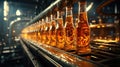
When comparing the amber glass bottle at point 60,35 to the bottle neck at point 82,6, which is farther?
the amber glass bottle at point 60,35

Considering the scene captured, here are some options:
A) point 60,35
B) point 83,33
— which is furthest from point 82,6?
point 60,35

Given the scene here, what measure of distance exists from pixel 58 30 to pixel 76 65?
1.12m

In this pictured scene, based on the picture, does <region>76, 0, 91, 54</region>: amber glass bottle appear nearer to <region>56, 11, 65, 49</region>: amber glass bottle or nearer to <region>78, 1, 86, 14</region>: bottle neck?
<region>78, 1, 86, 14</region>: bottle neck

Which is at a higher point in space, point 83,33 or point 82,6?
point 82,6

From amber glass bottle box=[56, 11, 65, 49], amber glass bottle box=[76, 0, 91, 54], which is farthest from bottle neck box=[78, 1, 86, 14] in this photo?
amber glass bottle box=[56, 11, 65, 49]

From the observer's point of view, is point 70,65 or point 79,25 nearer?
point 70,65

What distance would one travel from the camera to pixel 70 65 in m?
0.96

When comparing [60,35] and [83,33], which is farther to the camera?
[60,35]

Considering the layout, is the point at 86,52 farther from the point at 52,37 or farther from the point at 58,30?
the point at 52,37

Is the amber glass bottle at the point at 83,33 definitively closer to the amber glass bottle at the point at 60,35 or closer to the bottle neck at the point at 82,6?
the bottle neck at the point at 82,6

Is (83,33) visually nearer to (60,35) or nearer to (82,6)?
(82,6)

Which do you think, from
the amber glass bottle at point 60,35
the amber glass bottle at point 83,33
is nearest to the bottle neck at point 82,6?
the amber glass bottle at point 83,33

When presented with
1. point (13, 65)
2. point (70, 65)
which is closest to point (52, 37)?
point (70, 65)

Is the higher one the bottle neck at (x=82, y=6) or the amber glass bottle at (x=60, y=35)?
the bottle neck at (x=82, y=6)
